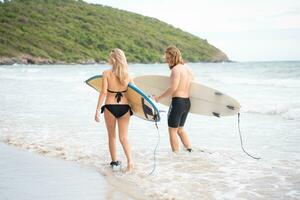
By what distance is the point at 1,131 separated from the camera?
872cm

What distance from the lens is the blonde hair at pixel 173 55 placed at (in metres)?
6.37

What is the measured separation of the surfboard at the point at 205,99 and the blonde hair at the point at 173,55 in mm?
784

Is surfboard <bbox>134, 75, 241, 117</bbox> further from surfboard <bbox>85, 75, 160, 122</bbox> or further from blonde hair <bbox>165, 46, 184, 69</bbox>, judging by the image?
surfboard <bbox>85, 75, 160, 122</bbox>

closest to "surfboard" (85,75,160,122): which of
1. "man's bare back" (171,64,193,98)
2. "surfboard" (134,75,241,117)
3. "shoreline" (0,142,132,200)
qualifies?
"man's bare back" (171,64,193,98)

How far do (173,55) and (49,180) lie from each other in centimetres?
232

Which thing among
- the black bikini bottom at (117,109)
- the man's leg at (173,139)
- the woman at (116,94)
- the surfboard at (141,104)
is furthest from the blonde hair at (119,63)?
the man's leg at (173,139)

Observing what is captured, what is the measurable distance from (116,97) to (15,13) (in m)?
104

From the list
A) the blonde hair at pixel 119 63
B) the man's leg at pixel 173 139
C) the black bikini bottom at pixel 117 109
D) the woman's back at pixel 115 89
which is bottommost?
the man's leg at pixel 173 139

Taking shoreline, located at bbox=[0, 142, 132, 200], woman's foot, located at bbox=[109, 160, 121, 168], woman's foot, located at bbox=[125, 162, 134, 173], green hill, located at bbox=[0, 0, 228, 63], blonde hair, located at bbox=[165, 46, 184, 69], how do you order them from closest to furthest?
1. shoreline, located at bbox=[0, 142, 132, 200]
2. woman's foot, located at bbox=[125, 162, 134, 173]
3. woman's foot, located at bbox=[109, 160, 121, 168]
4. blonde hair, located at bbox=[165, 46, 184, 69]
5. green hill, located at bbox=[0, 0, 228, 63]

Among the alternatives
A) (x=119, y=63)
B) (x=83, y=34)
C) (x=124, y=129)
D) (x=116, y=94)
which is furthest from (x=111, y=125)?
(x=83, y=34)

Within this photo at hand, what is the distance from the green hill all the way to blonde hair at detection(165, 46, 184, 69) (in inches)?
2910

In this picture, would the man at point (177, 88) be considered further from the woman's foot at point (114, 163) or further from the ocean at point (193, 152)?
the woman's foot at point (114, 163)

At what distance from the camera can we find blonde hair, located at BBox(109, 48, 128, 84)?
5520mm

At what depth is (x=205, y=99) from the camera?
741 cm
